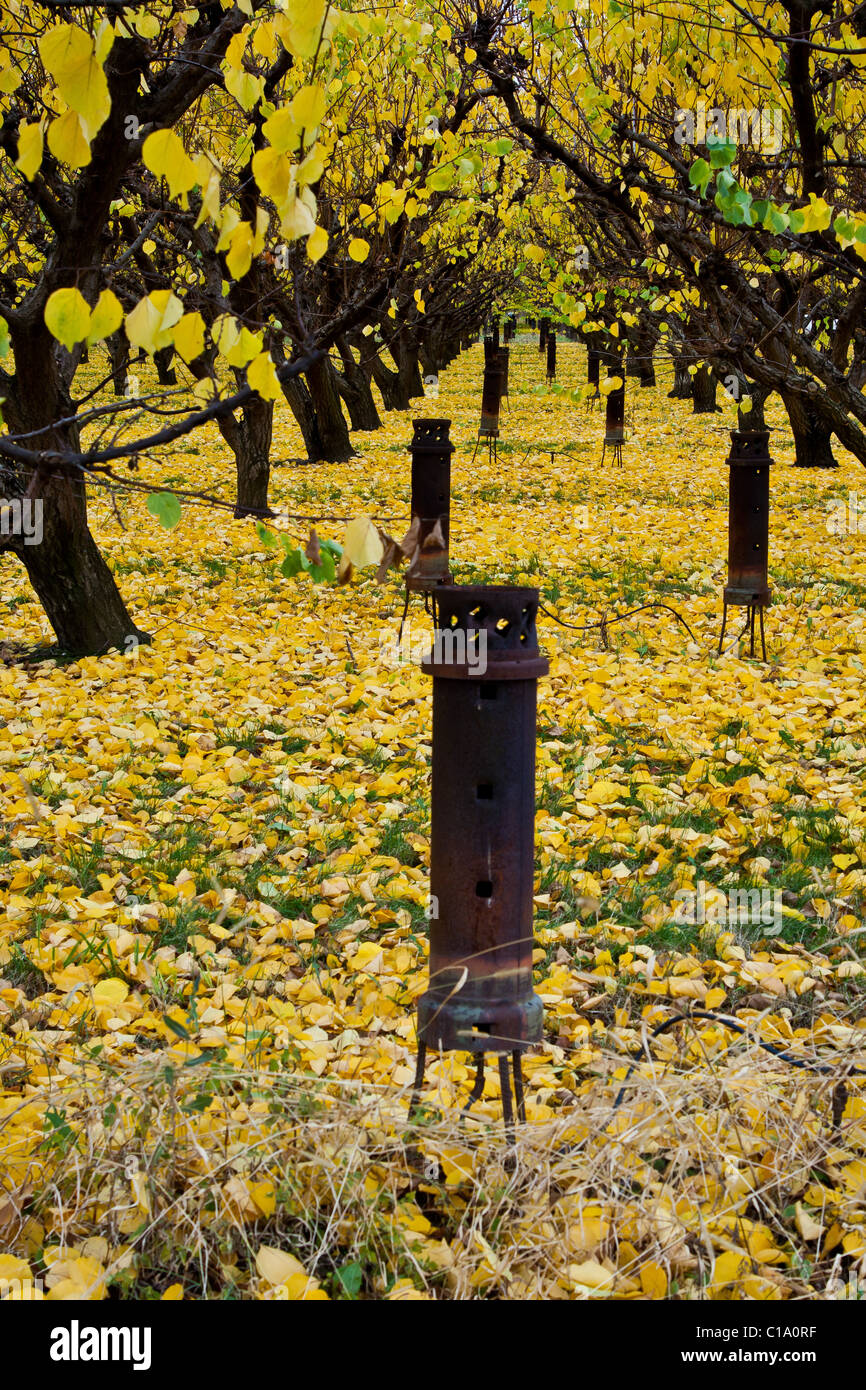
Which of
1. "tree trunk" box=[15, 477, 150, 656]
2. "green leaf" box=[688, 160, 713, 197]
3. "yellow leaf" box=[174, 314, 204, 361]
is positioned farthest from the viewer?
"tree trunk" box=[15, 477, 150, 656]

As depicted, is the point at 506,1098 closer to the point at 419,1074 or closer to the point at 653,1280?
the point at 419,1074

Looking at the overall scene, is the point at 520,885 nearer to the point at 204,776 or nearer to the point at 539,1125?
the point at 539,1125

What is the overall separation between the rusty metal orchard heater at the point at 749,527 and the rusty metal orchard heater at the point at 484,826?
4.64 m

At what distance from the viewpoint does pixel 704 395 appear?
2102 cm

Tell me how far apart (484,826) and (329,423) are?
43.7ft

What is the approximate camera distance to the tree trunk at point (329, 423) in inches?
584

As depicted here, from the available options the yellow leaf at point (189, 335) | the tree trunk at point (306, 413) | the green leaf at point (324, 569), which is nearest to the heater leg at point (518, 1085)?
the green leaf at point (324, 569)

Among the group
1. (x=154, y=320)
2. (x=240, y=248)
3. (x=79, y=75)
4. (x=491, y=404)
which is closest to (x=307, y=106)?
(x=240, y=248)

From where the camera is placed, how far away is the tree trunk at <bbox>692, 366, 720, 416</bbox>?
A: 2061 cm

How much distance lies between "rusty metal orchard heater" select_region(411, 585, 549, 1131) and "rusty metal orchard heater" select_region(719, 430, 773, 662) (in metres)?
4.64

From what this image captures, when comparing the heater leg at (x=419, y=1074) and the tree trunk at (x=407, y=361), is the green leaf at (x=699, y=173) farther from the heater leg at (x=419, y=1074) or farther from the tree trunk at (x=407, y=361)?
the tree trunk at (x=407, y=361)

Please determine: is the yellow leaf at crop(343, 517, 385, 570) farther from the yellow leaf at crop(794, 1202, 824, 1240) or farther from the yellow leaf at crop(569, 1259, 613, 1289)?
the yellow leaf at crop(794, 1202, 824, 1240)

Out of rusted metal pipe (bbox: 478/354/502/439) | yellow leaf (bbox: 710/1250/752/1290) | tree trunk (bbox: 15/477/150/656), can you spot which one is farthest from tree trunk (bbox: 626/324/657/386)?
yellow leaf (bbox: 710/1250/752/1290)

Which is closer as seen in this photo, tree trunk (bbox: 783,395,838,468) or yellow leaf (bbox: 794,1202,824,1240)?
yellow leaf (bbox: 794,1202,824,1240)
